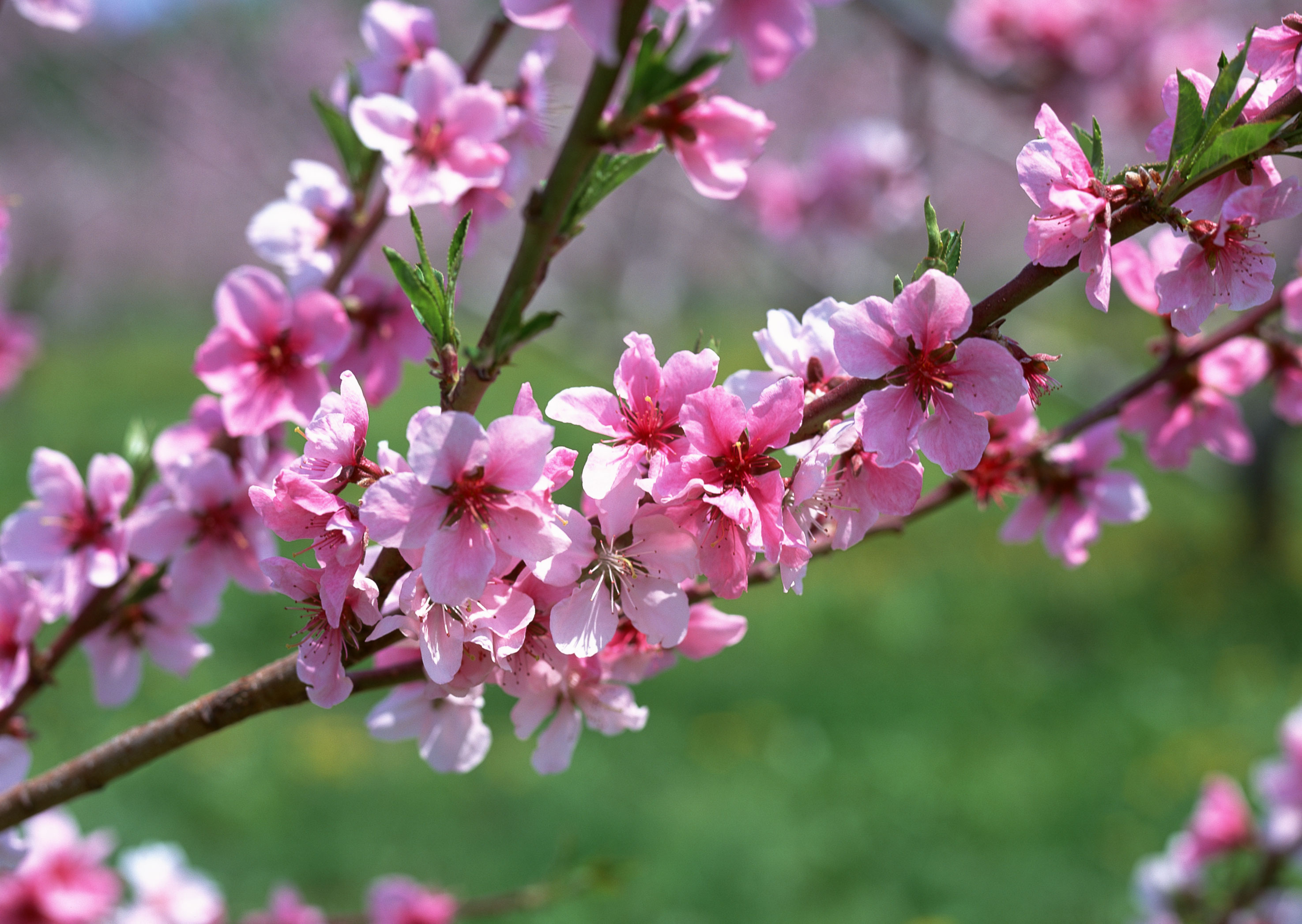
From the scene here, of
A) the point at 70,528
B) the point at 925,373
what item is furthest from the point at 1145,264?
the point at 70,528

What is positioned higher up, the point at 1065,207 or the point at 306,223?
the point at 1065,207

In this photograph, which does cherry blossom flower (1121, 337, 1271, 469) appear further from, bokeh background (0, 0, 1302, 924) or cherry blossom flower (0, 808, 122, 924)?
cherry blossom flower (0, 808, 122, 924)

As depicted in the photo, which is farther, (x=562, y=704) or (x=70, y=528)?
(x=70, y=528)

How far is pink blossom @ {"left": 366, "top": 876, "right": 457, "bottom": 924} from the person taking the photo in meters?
1.47

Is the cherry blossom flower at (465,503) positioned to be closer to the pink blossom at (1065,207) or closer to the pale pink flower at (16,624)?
the pink blossom at (1065,207)

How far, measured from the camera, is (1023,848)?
3.33m

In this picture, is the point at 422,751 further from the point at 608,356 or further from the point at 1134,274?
the point at 608,356

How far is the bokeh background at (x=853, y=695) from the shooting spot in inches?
123

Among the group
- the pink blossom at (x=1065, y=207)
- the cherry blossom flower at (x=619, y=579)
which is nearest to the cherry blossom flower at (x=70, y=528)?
the cherry blossom flower at (x=619, y=579)

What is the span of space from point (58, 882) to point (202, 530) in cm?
70

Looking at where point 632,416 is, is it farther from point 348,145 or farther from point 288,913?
point 288,913

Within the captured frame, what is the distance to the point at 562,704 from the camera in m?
0.80

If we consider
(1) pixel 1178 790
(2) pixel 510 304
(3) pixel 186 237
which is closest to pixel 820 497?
(2) pixel 510 304

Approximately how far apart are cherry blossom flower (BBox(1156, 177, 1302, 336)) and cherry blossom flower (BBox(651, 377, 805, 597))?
287 millimetres
